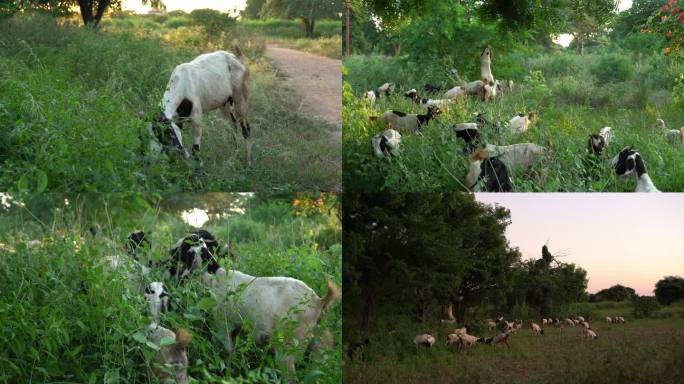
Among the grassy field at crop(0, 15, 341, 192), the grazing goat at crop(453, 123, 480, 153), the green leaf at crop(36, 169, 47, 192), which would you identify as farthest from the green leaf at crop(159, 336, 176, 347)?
the grazing goat at crop(453, 123, 480, 153)

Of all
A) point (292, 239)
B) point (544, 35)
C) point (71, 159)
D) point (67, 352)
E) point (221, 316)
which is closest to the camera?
point (67, 352)

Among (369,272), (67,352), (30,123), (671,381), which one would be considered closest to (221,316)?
(67,352)

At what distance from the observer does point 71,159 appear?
6.05m

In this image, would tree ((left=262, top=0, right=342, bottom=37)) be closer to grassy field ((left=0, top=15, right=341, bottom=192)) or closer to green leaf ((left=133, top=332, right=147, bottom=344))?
grassy field ((left=0, top=15, right=341, bottom=192))

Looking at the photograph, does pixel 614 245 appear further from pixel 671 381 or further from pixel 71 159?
pixel 71 159

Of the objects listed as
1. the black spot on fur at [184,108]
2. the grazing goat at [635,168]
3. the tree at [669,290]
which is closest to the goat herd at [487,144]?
the grazing goat at [635,168]

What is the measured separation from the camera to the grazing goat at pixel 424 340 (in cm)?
629

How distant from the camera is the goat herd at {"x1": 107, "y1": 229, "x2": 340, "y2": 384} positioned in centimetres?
522

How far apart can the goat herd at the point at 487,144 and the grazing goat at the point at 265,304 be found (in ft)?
4.95

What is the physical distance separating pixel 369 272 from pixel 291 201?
2.56ft

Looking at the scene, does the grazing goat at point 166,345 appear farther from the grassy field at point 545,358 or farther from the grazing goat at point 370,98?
the grazing goat at point 370,98

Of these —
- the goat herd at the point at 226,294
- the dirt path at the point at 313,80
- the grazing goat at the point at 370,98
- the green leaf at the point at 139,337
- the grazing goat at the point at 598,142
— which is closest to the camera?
the green leaf at the point at 139,337

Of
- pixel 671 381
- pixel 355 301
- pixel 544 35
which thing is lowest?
pixel 671 381

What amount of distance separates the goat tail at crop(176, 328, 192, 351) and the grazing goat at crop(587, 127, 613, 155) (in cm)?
337
